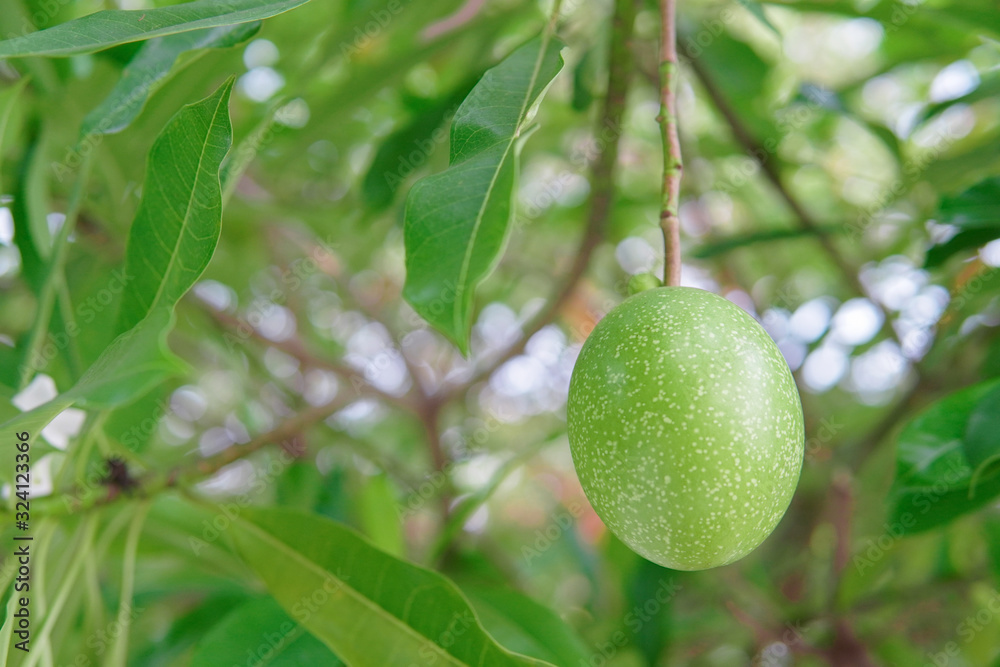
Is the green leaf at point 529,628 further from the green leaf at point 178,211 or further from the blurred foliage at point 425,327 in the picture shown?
the green leaf at point 178,211

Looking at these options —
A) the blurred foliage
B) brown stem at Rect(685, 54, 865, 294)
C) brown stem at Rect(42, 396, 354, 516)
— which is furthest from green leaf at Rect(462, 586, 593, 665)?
brown stem at Rect(685, 54, 865, 294)

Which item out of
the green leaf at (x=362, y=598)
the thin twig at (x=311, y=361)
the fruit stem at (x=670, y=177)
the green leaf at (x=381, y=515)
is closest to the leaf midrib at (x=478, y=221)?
the fruit stem at (x=670, y=177)

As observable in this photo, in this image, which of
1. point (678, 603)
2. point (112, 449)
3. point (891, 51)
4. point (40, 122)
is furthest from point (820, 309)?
point (40, 122)

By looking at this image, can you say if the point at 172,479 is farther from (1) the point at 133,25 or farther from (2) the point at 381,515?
(1) the point at 133,25

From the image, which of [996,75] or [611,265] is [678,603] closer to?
[611,265]

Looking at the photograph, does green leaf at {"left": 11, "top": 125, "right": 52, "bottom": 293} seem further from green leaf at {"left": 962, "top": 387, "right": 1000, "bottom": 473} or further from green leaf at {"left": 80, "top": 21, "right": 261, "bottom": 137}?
green leaf at {"left": 962, "top": 387, "right": 1000, "bottom": 473}

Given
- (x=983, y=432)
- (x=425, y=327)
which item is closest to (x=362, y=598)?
(x=983, y=432)
